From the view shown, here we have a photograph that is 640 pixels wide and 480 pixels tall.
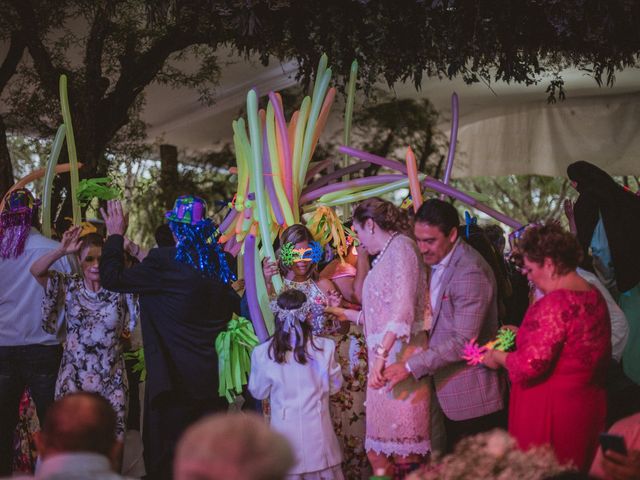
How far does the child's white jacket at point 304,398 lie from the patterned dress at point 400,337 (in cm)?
24

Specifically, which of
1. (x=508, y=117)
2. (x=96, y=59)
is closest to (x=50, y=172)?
(x=96, y=59)

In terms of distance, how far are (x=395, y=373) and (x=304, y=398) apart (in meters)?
0.49

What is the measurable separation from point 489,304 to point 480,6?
191cm

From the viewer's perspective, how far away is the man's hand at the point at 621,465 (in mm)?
2340

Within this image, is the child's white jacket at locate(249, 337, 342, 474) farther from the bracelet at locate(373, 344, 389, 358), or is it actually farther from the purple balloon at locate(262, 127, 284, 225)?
the purple balloon at locate(262, 127, 284, 225)

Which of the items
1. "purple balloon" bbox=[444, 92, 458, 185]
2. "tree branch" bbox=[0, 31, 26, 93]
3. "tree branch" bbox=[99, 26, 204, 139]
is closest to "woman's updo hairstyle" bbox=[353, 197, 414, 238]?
"purple balloon" bbox=[444, 92, 458, 185]

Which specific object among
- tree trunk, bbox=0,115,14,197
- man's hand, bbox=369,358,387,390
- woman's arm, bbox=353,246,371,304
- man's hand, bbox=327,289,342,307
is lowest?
man's hand, bbox=369,358,387,390

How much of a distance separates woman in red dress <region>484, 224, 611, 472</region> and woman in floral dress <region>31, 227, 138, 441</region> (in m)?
2.18

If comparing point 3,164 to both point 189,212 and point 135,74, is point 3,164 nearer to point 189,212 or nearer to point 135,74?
point 135,74

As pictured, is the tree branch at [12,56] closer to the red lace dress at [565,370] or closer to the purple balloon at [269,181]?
the purple balloon at [269,181]

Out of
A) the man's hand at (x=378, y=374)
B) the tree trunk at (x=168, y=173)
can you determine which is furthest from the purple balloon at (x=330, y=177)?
the tree trunk at (x=168, y=173)

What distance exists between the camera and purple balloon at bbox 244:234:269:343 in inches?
171

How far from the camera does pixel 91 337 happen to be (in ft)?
14.6

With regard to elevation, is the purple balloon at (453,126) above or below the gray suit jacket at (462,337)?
above
